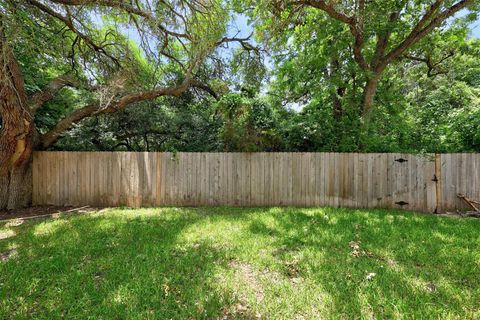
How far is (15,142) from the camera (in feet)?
16.8

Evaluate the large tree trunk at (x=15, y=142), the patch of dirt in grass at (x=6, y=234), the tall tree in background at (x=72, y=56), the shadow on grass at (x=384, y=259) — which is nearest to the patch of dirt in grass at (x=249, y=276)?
the shadow on grass at (x=384, y=259)

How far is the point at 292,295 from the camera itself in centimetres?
214

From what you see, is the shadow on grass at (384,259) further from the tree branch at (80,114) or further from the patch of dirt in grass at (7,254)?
the tree branch at (80,114)

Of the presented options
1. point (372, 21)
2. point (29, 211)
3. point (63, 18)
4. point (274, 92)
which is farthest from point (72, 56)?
point (372, 21)

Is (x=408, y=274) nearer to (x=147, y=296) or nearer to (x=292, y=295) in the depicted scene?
(x=292, y=295)

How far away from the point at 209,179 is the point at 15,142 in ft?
13.6

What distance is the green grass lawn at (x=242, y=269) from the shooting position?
1991 millimetres

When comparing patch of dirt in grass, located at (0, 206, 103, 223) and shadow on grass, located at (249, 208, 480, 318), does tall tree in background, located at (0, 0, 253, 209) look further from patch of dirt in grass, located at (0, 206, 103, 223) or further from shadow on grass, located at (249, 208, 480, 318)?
shadow on grass, located at (249, 208, 480, 318)

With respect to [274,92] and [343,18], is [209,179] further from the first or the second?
[343,18]

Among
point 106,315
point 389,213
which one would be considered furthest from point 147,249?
point 389,213

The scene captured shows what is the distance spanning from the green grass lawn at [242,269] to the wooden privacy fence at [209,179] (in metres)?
1.34

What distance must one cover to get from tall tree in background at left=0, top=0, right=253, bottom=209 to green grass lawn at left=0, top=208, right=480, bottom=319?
88.9 inches

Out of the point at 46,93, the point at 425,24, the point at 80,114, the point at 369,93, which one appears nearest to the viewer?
the point at 46,93

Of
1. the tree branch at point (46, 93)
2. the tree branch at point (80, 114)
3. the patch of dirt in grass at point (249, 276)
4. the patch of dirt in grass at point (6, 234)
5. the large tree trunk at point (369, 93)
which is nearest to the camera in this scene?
the patch of dirt in grass at point (249, 276)
